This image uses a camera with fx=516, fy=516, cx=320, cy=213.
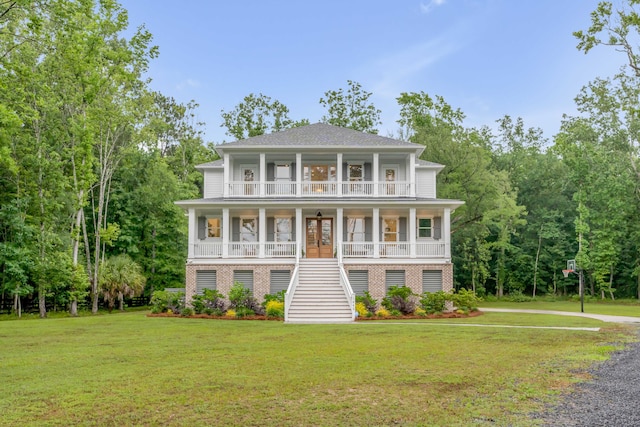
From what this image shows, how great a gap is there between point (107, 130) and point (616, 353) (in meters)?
27.8

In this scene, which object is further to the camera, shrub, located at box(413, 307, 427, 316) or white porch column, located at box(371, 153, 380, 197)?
white porch column, located at box(371, 153, 380, 197)

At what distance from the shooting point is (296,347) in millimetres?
12031

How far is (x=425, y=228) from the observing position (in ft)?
88.3

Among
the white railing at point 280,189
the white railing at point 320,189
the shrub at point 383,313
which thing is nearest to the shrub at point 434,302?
the shrub at point 383,313

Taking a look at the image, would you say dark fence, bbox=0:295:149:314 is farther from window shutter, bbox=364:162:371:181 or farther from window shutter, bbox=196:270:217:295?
window shutter, bbox=364:162:371:181

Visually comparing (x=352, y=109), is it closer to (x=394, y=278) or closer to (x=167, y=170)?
(x=167, y=170)

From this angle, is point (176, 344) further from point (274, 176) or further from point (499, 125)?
point (499, 125)

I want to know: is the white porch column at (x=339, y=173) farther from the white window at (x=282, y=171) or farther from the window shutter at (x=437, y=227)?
the window shutter at (x=437, y=227)

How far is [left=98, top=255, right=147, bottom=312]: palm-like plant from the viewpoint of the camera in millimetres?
28891

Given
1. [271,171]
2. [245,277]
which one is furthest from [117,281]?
[271,171]

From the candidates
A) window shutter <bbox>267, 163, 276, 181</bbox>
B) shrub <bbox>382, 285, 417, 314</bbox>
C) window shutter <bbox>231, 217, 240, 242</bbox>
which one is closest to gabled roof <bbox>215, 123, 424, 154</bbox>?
window shutter <bbox>267, 163, 276, 181</bbox>

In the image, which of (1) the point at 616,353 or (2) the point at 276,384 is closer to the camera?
(2) the point at 276,384

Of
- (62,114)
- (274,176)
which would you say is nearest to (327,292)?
(274,176)

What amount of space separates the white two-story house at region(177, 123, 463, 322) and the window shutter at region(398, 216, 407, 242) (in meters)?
0.05
